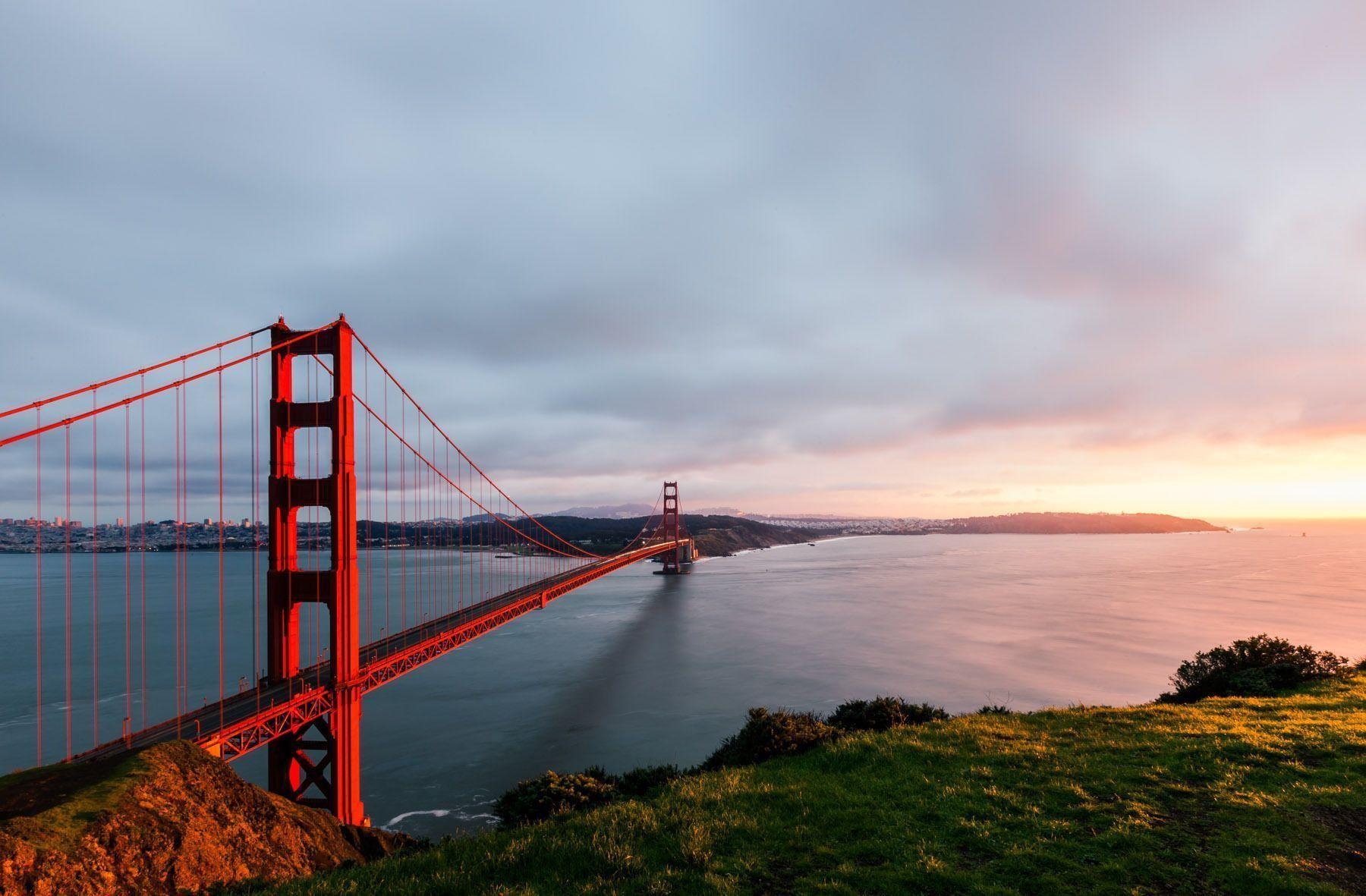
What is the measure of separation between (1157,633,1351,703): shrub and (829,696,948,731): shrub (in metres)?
8.42

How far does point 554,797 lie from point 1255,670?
20822 millimetres

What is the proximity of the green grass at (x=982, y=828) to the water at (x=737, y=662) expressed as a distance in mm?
13611

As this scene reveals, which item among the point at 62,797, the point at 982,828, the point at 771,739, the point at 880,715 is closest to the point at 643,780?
the point at 771,739

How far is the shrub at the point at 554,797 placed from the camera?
44.2 ft

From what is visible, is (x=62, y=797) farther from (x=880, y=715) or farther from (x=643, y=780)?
(x=880, y=715)

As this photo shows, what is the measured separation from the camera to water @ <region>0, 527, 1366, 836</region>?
25969 mm

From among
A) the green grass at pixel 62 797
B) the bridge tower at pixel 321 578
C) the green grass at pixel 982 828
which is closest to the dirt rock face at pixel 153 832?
the green grass at pixel 62 797

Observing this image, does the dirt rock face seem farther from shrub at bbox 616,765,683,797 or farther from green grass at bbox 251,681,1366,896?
shrub at bbox 616,765,683,797

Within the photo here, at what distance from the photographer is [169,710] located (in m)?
34.2

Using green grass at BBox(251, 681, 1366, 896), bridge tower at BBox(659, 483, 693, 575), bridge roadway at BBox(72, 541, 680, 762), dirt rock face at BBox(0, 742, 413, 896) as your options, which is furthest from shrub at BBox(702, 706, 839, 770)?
bridge tower at BBox(659, 483, 693, 575)

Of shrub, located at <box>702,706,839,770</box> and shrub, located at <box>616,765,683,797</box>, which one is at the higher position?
shrub, located at <box>702,706,839,770</box>

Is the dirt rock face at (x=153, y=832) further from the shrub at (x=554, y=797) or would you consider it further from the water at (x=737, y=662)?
the water at (x=737, y=662)

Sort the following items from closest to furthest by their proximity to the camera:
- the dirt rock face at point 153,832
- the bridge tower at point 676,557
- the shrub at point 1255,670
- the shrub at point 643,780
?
1. the dirt rock face at point 153,832
2. the shrub at point 643,780
3. the shrub at point 1255,670
4. the bridge tower at point 676,557

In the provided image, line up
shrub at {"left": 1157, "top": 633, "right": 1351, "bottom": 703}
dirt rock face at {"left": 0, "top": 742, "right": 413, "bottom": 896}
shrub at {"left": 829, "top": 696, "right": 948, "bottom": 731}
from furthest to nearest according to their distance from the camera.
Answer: shrub at {"left": 1157, "top": 633, "right": 1351, "bottom": 703}
shrub at {"left": 829, "top": 696, "right": 948, "bottom": 731}
dirt rock face at {"left": 0, "top": 742, "right": 413, "bottom": 896}
